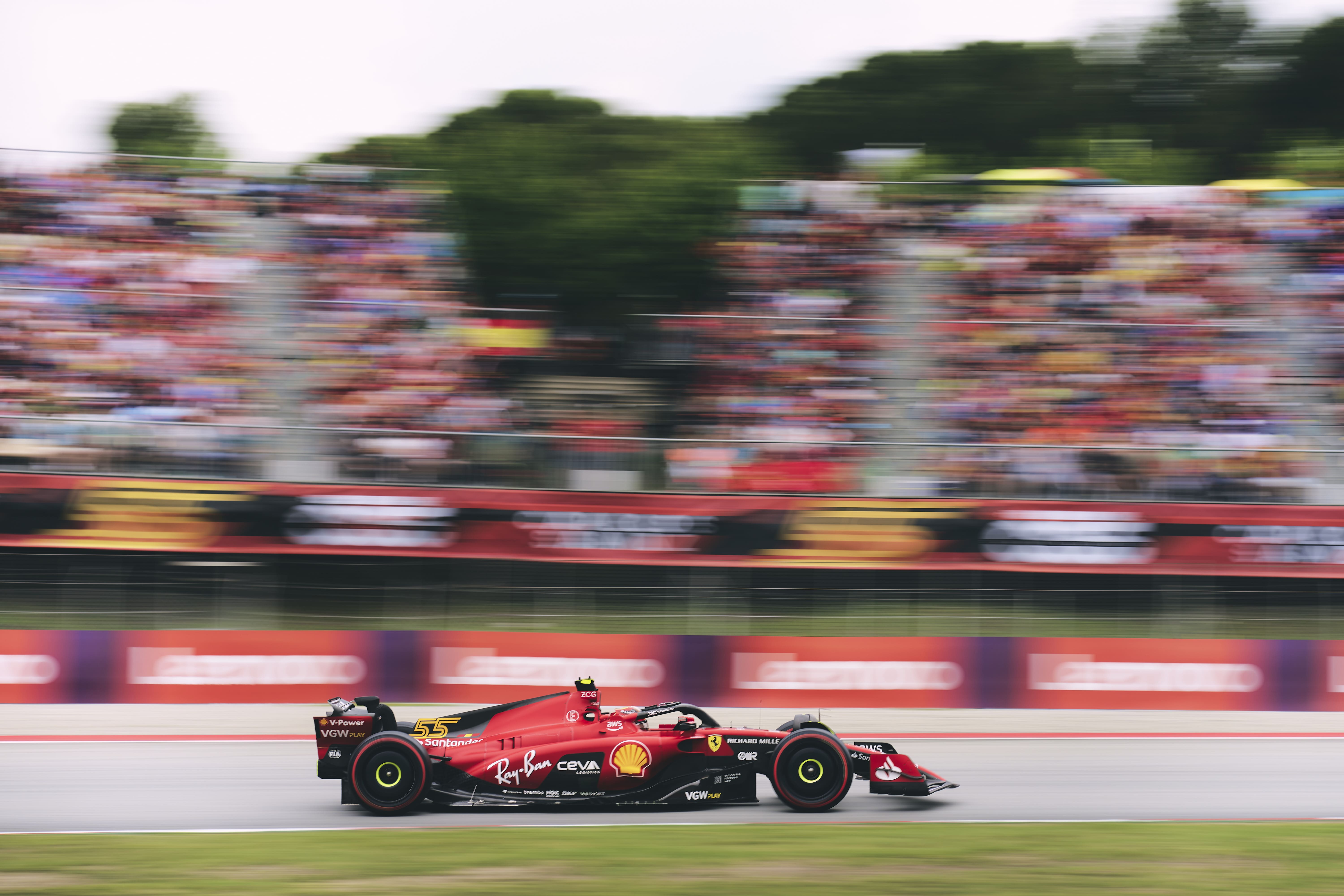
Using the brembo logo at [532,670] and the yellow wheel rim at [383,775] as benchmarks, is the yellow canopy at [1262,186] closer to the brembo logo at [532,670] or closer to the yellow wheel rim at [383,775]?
the brembo logo at [532,670]

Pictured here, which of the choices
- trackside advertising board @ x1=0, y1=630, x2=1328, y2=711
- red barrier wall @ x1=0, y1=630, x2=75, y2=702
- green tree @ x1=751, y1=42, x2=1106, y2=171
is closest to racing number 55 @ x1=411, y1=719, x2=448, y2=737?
trackside advertising board @ x1=0, y1=630, x2=1328, y2=711

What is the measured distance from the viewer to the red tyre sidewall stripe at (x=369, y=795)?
783cm

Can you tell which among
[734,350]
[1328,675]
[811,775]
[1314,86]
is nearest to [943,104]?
[1314,86]

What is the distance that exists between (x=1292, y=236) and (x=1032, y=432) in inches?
181

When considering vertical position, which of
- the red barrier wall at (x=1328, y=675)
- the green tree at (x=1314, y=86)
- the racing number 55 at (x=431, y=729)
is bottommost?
the red barrier wall at (x=1328, y=675)

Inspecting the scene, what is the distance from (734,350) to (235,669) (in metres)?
6.69

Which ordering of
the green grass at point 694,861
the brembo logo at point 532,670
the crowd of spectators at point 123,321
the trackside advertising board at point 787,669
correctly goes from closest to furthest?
the green grass at point 694,861
the trackside advertising board at point 787,669
the brembo logo at point 532,670
the crowd of spectators at point 123,321

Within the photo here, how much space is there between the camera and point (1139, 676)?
12.4 metres

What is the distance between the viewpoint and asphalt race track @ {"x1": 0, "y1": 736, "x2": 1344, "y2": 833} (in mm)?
8109

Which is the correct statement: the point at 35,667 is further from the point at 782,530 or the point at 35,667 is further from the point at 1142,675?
the point at 1142,675

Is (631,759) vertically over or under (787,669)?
over

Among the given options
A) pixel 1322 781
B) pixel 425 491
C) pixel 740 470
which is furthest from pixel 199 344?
pixel 1322 781

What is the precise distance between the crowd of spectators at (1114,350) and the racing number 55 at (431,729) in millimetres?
6791

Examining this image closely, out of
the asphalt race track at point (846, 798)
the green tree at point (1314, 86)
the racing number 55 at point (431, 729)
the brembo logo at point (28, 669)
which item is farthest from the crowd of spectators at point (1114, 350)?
the green tree at point (1314, 86)
